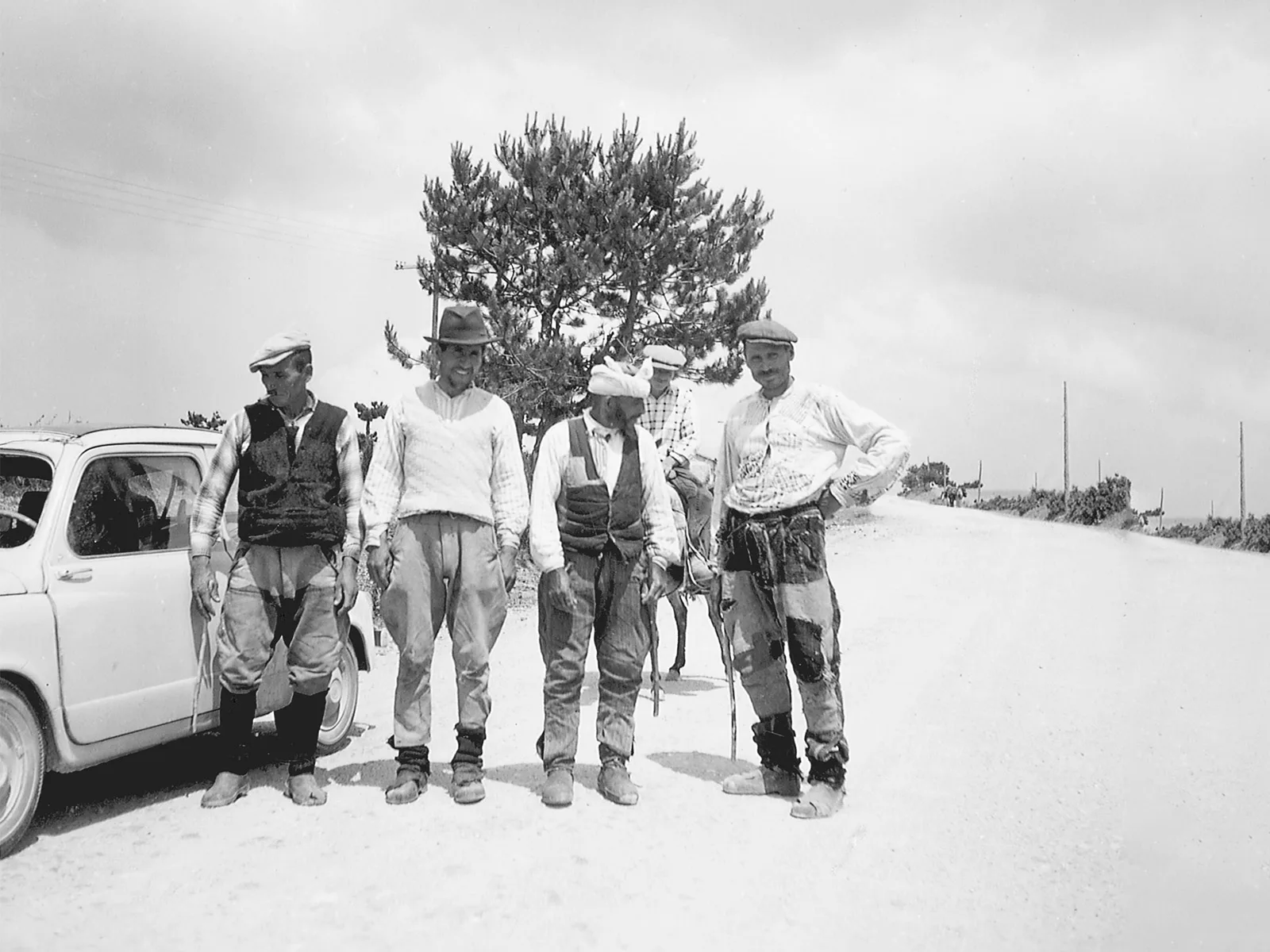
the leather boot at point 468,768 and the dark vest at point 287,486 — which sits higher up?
the dark vest at point 287,486

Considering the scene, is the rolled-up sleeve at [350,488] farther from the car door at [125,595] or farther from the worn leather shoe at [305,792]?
the worn leather shoe at [305,792]

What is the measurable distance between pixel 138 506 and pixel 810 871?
3.55 m

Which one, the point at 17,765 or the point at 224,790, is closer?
→ the point at 17,765

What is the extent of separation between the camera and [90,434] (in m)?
5.09

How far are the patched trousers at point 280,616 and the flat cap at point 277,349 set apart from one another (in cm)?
89

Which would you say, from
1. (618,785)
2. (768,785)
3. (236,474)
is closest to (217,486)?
(236,474)

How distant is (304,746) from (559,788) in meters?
1.25

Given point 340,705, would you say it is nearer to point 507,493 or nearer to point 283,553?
point 283,553

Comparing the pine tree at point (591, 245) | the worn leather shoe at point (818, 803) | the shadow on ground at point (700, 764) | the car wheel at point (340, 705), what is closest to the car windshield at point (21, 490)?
the car wheel at point (340, 705)

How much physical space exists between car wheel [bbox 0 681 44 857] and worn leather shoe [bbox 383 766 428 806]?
1488 millimetres

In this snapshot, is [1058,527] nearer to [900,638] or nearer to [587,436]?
[900,638]

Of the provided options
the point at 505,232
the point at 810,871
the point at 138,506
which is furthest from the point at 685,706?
the point at 505,232

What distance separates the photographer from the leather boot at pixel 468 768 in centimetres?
514

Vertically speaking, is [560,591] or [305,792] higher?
[560,591]
